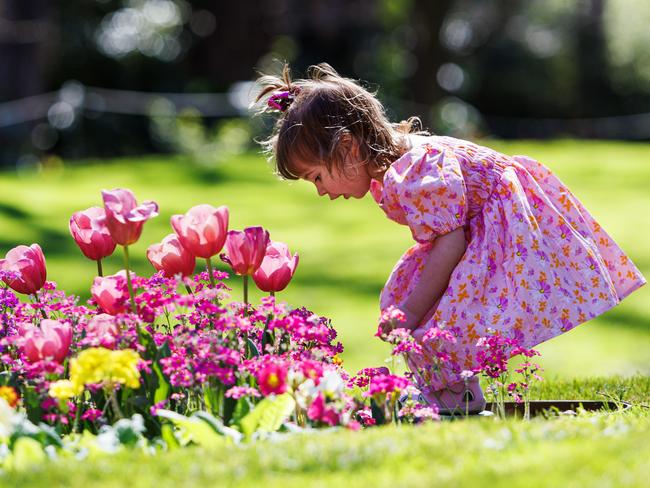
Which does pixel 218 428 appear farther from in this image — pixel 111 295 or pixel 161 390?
pixel 111 295

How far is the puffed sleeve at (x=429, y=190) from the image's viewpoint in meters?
3.07

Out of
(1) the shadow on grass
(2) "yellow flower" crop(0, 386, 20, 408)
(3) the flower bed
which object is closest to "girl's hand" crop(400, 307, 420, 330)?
(3) the flower bed

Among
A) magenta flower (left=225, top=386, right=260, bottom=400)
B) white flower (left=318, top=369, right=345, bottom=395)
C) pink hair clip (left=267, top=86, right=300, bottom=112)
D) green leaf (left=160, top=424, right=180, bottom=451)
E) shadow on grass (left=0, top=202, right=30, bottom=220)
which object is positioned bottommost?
green leaf (left=160, top=424, right=180, bottom=451)

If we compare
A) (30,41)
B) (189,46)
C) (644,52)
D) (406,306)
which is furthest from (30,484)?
(644,52)

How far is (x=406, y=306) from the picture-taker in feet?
10.3

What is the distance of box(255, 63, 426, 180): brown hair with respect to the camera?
328cm

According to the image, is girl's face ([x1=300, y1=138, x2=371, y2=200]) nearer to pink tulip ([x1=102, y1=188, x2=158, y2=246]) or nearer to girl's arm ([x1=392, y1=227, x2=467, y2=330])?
girl's arm ([x1=392, y1=227, x2=467, y2=330])

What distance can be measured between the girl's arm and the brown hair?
15.1 inches

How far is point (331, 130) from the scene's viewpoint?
328cm

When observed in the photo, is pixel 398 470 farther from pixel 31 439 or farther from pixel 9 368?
pixel 9 368

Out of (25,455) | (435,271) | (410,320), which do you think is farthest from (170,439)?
(435,271)

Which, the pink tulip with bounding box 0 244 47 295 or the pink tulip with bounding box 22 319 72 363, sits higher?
the pink tulip with bounding box 0 244 47 295

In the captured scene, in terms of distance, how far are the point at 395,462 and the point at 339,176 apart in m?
1.35

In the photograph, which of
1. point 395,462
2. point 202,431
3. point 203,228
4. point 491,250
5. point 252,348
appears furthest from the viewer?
point 491,250
